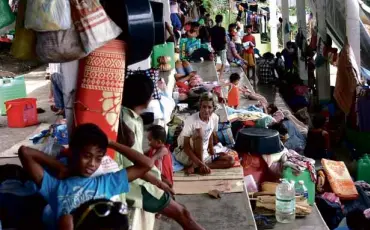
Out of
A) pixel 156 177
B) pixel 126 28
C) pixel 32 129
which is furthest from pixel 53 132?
pixel 32 129

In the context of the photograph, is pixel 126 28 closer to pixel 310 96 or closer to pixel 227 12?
Answer: pixel 310 96

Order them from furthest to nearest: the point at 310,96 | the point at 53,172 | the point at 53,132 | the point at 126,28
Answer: the point at 310,96, the point at 53,132, the point at 126,28, the point at 53,172

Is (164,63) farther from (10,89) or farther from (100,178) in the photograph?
(100,178)

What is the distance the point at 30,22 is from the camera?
2928mm

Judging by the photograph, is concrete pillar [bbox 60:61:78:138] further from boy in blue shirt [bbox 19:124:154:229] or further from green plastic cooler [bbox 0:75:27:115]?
green plastic cooler [bbox 0:75:27:115]

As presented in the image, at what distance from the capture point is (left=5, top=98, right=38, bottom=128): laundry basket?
9383mm

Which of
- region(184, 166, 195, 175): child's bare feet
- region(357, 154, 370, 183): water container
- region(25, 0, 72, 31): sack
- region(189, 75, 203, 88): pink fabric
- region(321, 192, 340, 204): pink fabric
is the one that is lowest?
region(357, 154, 370, 183): water container

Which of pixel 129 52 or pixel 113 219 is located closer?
pixel 113 219

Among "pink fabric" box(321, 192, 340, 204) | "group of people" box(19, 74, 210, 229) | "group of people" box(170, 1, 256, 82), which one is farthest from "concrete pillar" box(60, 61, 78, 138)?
"group of people" box(170, 1, 256, 82)

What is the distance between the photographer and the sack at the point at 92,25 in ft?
10.0

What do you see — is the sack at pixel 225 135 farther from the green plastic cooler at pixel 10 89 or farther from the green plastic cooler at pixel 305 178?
the green plastic cooler at pixel 10 89

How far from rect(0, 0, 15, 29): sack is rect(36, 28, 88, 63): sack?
0.64 feet

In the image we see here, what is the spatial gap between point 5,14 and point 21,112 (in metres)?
6.56

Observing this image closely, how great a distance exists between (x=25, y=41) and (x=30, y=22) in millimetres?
252
